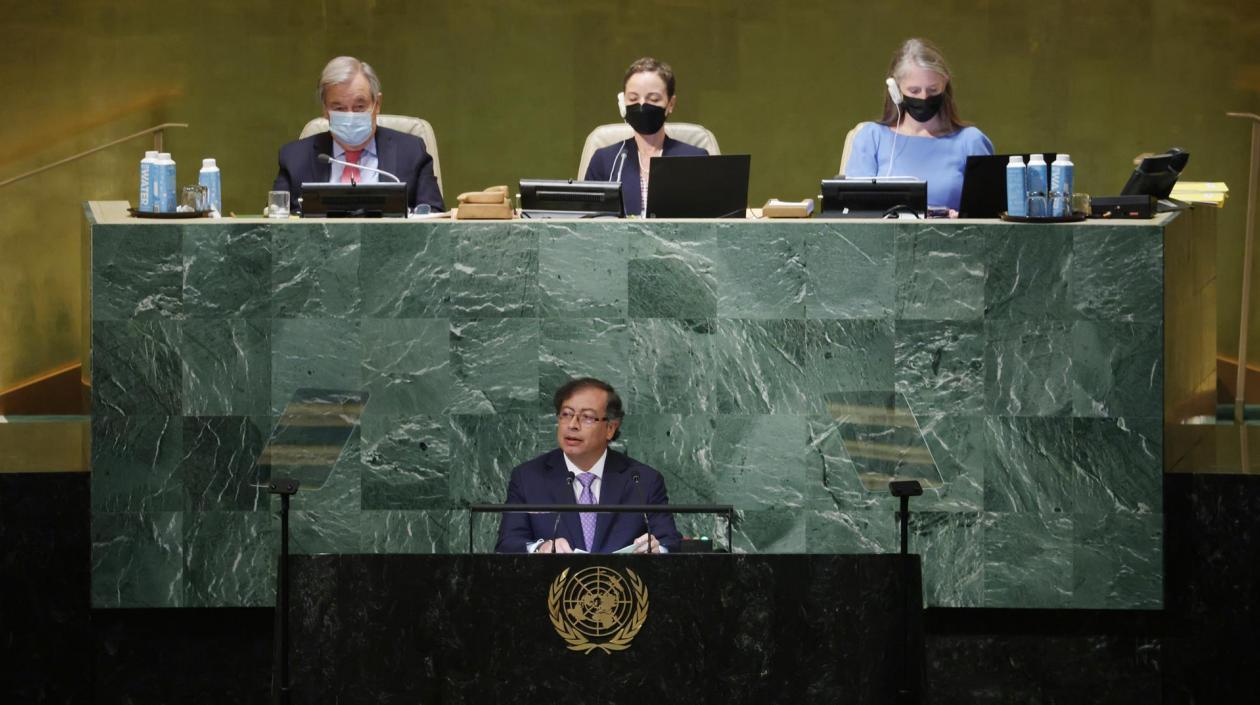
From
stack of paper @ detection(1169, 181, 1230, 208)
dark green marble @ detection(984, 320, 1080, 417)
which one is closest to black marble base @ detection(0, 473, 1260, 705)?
dark green marble @ detection(984, 320, 1080, 417)

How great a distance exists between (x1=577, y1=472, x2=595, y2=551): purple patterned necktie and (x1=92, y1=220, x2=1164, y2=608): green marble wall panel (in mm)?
196

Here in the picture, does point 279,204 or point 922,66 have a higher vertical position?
point 922,66

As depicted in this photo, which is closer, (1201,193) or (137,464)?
(137,464)

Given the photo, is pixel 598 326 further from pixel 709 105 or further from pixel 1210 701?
pixel 709 105

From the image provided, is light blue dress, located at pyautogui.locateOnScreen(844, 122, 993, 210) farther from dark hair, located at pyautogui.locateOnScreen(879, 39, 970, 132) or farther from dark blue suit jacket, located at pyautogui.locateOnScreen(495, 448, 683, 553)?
dark blue suit jacket, located at pyautogui.locateOnScreen(495, 448, 683, 553)

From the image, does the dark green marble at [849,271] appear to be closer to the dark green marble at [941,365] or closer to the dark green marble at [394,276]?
the dark green marble at [941,365]

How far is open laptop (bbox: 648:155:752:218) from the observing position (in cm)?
491

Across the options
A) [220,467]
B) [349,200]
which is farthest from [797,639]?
[349,200]

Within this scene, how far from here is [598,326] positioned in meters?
4.56

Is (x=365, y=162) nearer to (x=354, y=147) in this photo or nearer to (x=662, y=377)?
(x=354, y=147)

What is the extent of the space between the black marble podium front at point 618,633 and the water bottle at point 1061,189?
1.28m

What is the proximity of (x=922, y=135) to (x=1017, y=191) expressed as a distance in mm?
1073

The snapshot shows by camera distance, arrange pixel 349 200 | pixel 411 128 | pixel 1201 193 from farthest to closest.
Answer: pixel 411 128
pixel 1201 193
pixel 349 200

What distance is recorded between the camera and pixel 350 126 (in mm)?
5613
